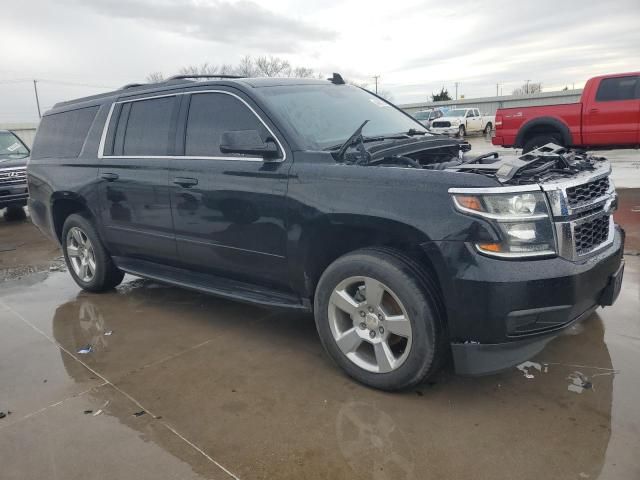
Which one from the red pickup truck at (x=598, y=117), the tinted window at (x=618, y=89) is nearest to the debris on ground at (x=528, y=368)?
the red pickup truck at (x=598, y=117)

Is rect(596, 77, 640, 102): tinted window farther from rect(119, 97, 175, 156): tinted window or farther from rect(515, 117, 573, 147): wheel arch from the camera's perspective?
rect(119, 97, 175, 156): tinted window

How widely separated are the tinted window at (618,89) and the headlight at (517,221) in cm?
998

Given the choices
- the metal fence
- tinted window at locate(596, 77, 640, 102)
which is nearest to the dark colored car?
tinted window at locate(596, 77, 640, 102)

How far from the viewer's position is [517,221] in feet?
8.77

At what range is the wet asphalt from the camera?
2561 mm

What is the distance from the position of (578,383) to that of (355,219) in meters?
1.64

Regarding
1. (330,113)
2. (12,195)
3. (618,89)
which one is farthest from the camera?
(618,89)

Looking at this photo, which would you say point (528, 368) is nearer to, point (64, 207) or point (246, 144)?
point (246, 144)

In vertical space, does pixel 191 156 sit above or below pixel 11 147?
below

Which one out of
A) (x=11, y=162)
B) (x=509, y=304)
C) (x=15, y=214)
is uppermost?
(x=11, y=162)

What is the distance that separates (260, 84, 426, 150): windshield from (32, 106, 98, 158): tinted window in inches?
88.9

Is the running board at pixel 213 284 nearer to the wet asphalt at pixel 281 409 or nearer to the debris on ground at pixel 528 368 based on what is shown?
the wet asphalt at pixel 281 409

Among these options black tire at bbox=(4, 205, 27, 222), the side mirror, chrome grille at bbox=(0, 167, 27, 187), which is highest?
the side mirror

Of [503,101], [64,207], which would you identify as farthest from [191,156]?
[503,101]
